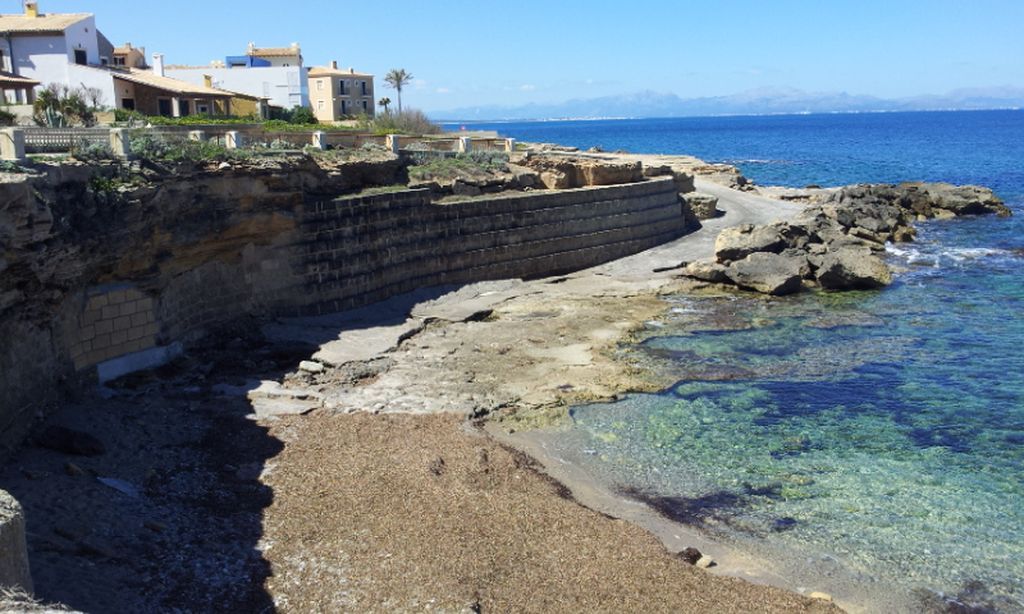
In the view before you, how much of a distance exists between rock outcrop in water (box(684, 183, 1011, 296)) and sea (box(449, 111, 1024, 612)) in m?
0.90

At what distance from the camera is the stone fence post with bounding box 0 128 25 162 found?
1625cm

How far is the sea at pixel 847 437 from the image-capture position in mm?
13023

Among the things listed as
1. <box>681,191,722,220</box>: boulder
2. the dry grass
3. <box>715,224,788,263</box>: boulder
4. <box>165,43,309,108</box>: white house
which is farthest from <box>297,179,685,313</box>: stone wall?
<box>165,43,309,108</box>: white house

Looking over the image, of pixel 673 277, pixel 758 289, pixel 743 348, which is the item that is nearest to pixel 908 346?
pixel 743 348

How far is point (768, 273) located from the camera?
29.6 meters

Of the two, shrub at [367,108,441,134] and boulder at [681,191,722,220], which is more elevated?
shrub at [367,108,441,134]

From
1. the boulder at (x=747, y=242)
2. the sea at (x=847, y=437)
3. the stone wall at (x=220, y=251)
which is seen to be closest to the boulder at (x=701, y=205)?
the stone wall at (x=220, y=251)

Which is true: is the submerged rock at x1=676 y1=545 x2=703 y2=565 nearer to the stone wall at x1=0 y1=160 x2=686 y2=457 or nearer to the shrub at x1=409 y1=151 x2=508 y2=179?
the stone wall at x1=0 y1=160 x2=686 y2=457

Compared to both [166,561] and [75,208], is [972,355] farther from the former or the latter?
[75,208]

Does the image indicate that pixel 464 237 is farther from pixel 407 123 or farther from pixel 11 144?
pixel 407 123

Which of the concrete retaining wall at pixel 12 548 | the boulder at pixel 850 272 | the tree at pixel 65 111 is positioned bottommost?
the boulder at pixel 850 272

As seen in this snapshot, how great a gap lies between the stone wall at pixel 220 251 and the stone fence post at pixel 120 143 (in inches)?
34.4

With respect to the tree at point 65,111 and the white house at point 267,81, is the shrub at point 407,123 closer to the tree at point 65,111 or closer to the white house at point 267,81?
the white house at point 267,81

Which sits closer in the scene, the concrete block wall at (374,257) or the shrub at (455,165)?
the concrete block wall at (374,257)
